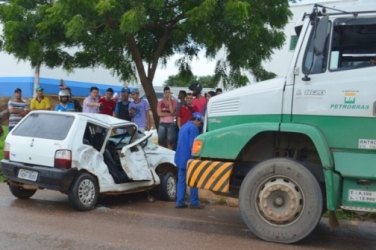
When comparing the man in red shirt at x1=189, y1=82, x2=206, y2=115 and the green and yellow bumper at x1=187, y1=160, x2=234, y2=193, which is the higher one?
the man in red shirt at x1=189, y1=82, x2=206, y2=115

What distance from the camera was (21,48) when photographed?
1129 centimetres

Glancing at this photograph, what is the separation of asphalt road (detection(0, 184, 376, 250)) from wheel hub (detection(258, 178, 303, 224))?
1.14ft

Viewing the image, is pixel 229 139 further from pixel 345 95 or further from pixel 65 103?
pixel 65 103

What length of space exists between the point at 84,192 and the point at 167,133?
12.6 ft

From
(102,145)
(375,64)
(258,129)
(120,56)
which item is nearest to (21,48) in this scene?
(120,56)

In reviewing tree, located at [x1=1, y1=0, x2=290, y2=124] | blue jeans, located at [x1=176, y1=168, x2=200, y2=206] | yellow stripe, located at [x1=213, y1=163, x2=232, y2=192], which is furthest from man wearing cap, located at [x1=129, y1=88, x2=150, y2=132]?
yellow stripe, located at [x1=213, y1=163, x2=232, y2=192]

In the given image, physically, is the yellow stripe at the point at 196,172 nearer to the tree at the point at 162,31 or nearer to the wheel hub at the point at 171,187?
the wheel hub at the point at 171,187

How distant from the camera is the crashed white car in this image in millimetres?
8398

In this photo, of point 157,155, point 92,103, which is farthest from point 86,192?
point 92,103

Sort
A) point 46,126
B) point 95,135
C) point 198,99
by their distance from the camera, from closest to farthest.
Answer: point 46,126 → point 95,135 → point 198,99

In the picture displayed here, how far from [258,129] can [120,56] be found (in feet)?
20.8

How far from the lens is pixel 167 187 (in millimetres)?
10195

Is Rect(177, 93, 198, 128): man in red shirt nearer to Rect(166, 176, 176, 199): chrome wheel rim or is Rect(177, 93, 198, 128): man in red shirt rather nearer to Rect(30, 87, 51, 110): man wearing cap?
Rect(166, 176, 176, 199): chrome wheel rim

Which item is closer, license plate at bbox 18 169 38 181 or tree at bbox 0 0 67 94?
license plate at bbox 18 169 38 181
